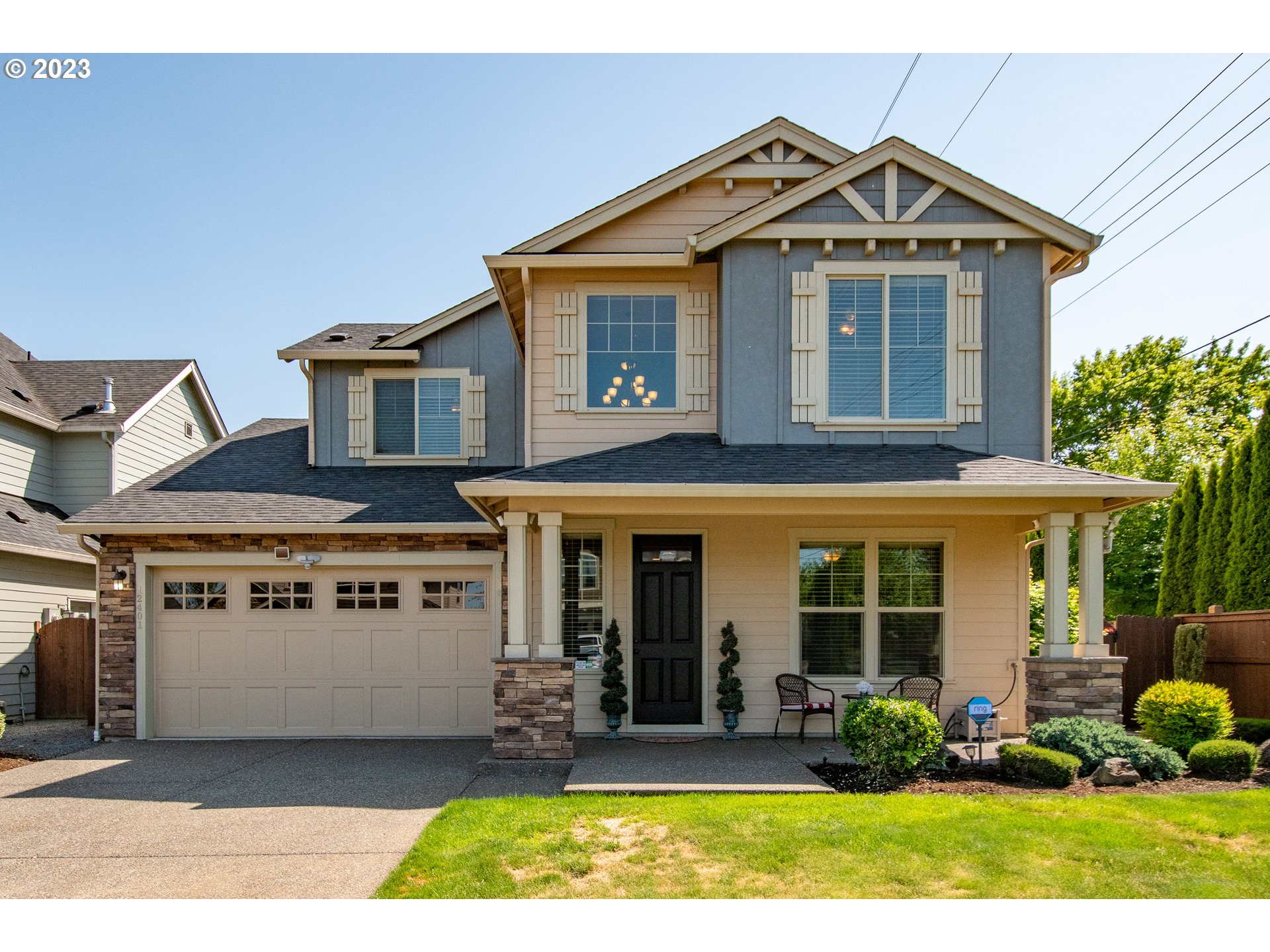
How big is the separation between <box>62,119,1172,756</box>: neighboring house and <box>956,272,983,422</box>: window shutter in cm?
3

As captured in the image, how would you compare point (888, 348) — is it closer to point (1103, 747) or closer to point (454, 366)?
point (1103, 747)

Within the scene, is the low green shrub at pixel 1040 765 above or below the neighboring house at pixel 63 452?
below

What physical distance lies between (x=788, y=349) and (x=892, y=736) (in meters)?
4.39

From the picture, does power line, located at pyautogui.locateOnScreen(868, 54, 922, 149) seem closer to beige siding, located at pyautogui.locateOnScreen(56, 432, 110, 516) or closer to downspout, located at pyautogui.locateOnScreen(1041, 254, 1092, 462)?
downspout, located at pyautogui.locateOnScreen(1041, 254, 1092, 462)

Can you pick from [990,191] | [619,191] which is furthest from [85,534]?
[990,191]

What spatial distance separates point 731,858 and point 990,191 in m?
7.72

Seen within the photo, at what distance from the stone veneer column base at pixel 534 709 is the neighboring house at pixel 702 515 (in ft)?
2.94

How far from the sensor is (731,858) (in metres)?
5.38

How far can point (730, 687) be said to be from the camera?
31.9 feet

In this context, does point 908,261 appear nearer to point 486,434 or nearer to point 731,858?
point 486,434

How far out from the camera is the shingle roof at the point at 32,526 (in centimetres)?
1304

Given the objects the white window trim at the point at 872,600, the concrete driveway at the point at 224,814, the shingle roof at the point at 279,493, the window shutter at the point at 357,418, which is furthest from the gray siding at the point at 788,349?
the window shutter at the point at 357,418

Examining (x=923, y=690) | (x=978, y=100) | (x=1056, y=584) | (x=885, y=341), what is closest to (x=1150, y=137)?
(x=978, y=100)

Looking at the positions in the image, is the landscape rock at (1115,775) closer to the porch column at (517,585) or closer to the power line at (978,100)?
the porch column at (517,585)
